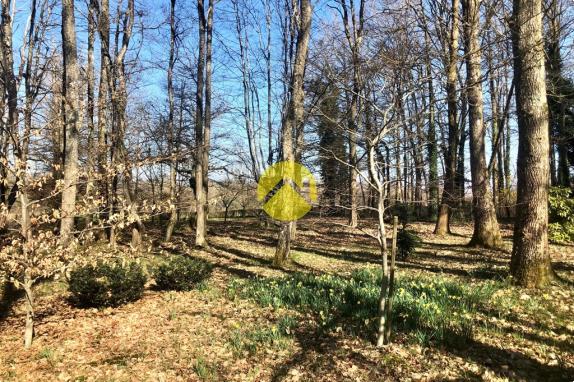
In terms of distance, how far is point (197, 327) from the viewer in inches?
229

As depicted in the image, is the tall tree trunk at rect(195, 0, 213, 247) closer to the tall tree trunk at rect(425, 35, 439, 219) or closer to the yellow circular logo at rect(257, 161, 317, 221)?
the yellow circular logo at rect(257, 161, 317, 221)

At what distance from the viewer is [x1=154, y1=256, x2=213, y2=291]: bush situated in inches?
299

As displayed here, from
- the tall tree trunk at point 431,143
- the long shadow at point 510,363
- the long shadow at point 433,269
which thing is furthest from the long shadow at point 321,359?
the long shadow at point 433,269

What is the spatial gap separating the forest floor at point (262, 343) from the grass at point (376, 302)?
0.08m

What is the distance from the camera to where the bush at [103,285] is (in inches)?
265

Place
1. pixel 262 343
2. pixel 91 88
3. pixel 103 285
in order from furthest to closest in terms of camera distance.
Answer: pixel 91 88
pixel 103 285
pixel 262 343

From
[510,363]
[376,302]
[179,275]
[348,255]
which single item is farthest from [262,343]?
[348,255]

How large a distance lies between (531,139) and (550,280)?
2.33 metres

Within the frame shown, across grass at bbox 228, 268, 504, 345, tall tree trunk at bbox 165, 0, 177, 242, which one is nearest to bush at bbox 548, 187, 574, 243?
A: grass at bbox 228, 268, 504, 345

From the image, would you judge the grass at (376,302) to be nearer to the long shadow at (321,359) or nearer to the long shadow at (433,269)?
the long shadow at (321,359)

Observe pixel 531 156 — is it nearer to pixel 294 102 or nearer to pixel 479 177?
pixel 479 177

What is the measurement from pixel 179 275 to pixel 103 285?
138 centimetres

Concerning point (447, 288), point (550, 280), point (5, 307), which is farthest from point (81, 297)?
point (550, 280)

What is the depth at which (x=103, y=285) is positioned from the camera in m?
6.77
